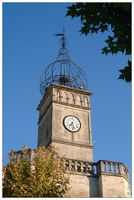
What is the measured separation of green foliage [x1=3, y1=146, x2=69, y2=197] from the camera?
13.6 metres

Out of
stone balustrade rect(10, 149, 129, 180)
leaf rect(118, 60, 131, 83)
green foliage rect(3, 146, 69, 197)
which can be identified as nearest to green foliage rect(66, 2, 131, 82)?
leaf rect(118, 60, 131, 83)

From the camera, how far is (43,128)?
→ 27406 mm

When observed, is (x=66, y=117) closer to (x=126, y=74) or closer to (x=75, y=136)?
(x=75, y=136)

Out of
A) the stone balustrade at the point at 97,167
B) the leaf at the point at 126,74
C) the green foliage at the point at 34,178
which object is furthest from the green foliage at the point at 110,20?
the stone balustrade at the point at 97,167

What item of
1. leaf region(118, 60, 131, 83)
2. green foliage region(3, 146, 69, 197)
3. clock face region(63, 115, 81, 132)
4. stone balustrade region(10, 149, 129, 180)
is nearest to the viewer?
leaf region(118, 60, 131, 83)

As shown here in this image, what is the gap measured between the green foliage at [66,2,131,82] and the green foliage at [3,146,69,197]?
22.6 ft

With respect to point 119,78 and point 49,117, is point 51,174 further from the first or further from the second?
point 49,117

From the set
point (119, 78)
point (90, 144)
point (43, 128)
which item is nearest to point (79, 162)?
point (90, 144)

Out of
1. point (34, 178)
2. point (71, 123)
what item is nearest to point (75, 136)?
point (71, 123)

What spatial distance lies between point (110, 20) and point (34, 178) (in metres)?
7.81

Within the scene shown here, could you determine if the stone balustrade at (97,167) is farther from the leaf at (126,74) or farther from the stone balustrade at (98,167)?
the leaf at (126,74)

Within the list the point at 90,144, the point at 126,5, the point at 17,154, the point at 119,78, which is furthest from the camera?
the point at 90,144

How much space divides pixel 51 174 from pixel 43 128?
42.2 feet

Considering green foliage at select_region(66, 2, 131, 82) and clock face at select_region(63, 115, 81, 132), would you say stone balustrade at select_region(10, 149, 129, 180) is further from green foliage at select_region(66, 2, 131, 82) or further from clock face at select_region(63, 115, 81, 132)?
green foliage at select_region(66, 2, 131, 82)
